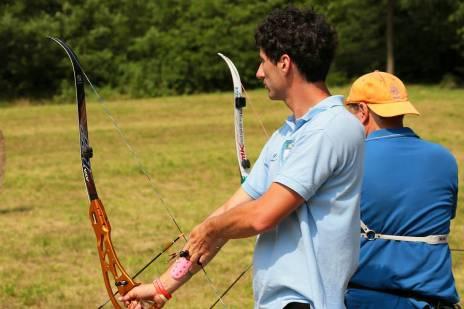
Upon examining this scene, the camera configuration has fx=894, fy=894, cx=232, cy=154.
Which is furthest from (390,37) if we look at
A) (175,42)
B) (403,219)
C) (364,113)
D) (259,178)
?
(259,178)

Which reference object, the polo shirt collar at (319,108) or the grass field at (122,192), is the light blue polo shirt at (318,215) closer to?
the polo shirt collar at (319,108)

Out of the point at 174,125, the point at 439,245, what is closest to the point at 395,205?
the point at 439,245

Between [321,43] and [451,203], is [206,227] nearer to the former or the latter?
[321,43]

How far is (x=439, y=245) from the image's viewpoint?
11.2 ft

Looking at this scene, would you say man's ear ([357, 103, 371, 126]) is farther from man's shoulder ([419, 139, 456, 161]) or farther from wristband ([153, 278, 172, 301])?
wristband ([153, 278, 172, 301])

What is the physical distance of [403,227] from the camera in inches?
132

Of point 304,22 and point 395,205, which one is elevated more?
point 304,22

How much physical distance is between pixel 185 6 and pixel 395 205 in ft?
120

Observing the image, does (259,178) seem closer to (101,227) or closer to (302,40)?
(302,40)

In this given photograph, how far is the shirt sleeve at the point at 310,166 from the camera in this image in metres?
2.59

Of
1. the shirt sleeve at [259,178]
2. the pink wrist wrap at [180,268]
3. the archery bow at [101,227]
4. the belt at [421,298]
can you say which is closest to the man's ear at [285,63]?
the shirt sleeve at [259,178]

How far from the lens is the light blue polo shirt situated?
8.54 ft

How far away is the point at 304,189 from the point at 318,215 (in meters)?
0.12

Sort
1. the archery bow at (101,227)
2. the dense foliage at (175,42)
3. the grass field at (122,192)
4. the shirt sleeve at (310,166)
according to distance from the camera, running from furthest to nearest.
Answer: the dense foliage at (175,42) → the grass field at (122,192) → the archery bow at (101,227) → the shirt sleeve at (310,166)
